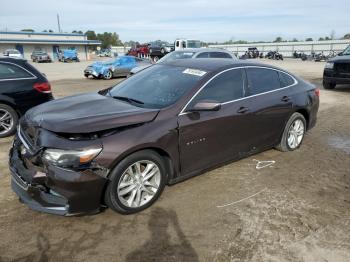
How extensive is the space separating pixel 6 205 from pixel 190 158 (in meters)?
2.25

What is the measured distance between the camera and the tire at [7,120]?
6838mm

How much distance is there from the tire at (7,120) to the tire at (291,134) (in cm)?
519

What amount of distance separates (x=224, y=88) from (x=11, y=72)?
4.67 meters

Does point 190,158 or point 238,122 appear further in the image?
point 238,122

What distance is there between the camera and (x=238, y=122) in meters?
4.70

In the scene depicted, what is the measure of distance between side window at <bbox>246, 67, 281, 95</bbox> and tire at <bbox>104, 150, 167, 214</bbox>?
1964 mm

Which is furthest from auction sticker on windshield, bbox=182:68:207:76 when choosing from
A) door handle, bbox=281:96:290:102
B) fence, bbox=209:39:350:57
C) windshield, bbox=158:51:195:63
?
fence, bbox=209:39:350:57

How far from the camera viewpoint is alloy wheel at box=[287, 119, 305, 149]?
5828 millimetres

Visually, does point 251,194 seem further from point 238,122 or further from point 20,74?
point 20,74

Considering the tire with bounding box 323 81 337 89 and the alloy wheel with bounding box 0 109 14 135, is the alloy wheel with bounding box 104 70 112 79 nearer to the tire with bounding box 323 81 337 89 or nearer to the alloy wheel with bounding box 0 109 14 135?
the tire with bounding box 323 81 337 89

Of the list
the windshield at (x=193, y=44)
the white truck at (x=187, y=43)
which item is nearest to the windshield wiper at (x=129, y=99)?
the white truck at (x=187, y=43)

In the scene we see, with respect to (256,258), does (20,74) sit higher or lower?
higher

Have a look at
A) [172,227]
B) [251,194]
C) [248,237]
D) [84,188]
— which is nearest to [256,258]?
[248,237]

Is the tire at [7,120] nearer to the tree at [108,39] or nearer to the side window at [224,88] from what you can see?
the side window at [224,88]
